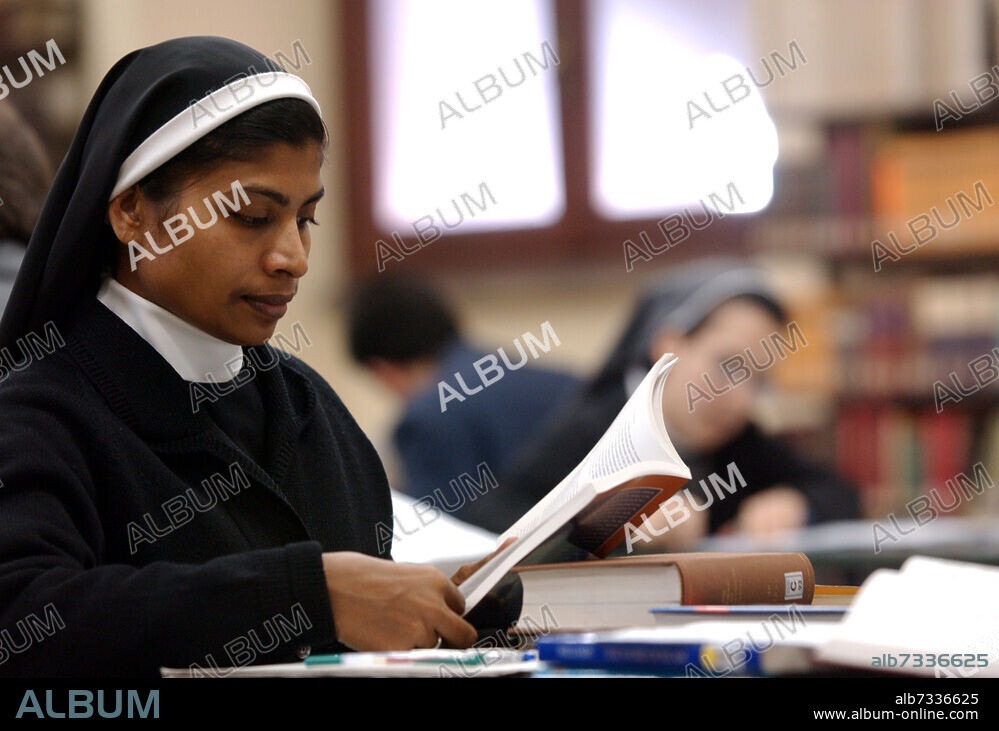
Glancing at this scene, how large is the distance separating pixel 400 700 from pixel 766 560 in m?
0.46

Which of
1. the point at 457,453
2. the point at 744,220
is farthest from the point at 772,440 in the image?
the point at 744,220

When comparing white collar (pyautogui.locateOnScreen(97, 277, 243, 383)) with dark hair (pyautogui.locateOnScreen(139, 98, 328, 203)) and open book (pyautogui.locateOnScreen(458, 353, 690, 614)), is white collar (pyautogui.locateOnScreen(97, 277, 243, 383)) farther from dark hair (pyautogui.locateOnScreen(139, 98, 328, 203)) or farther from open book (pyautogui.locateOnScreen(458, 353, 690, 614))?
open book (pyautogui.locateOnScreen(458, 353, 690, 614))

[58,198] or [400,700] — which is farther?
[58,198]

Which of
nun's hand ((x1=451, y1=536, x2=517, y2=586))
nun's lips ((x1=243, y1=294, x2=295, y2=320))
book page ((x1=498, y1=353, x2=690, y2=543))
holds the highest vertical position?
nun's lips ((x1=243, y1=294, x2=295, y2=320))

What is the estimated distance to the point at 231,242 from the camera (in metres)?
1.14

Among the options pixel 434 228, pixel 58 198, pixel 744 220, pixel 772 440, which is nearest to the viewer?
pixel 58 198

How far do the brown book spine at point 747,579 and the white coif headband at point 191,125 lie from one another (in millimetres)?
534

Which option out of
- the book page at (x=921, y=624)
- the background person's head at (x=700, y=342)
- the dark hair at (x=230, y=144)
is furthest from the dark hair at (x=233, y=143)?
the background person's head at (x=700, y=342)

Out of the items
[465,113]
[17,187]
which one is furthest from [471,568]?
[465,113]

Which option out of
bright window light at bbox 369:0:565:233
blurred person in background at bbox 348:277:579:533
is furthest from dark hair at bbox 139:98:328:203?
bright window light at bbox 369:0:565:233

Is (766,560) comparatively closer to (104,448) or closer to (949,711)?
(949,711)

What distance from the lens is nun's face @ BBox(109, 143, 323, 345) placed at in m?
1.13

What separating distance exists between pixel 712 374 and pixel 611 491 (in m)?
2.43

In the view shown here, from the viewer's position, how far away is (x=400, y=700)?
2.62 feet
